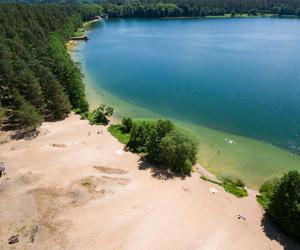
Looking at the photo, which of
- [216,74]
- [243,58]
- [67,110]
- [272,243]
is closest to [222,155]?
[272,243]

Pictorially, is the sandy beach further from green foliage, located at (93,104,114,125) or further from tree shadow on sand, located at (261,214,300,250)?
green foliage, located at (93,104,114,125)

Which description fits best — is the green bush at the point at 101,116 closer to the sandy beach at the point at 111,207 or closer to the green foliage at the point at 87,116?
the green foliage at the point at 87,116

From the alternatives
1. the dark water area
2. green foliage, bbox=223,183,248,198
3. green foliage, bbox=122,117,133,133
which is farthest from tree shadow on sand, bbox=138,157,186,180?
the dark water area

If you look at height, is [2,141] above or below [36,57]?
below

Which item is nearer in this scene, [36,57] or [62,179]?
[62,179]

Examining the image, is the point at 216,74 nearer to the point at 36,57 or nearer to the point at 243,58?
the point at 243,58

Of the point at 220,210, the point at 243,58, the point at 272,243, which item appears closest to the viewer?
the point at 272,243
